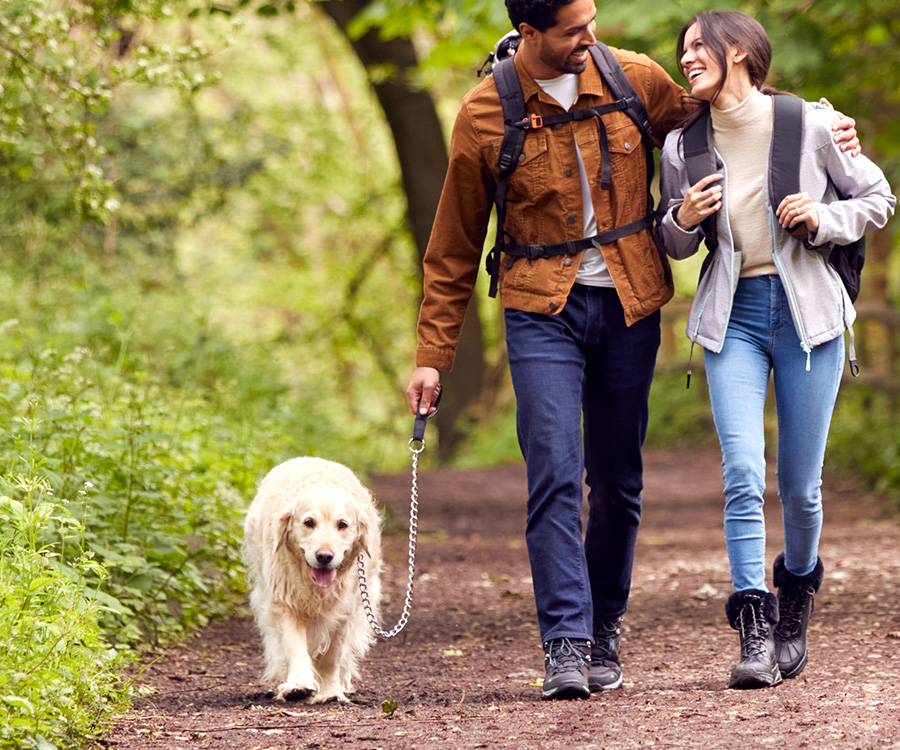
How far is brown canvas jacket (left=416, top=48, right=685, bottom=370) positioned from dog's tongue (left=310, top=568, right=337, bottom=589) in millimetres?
1184

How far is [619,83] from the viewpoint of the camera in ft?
13.8

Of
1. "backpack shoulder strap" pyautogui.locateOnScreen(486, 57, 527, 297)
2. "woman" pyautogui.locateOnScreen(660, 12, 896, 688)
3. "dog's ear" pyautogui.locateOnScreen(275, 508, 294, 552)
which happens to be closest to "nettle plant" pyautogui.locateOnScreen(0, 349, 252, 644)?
"dog's ear" pyautogui.locateOnScreen(275, 508, 294, 552)

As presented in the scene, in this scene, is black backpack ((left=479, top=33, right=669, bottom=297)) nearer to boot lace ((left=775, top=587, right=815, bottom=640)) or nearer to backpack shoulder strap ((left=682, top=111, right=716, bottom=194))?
backpack shoulder strap ((left=682, top=111, right=716, bottom=194))

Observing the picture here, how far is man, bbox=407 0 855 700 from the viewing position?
412 cm

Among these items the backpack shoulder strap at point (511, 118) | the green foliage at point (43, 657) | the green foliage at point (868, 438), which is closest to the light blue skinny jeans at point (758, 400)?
the backpack shoulder strap at point (511, 118)

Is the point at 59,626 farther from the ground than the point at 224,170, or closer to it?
closer to it

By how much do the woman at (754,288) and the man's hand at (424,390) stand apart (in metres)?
0.96

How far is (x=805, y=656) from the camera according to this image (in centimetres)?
438

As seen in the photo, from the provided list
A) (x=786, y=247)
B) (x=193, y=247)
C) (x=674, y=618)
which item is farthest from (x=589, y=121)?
(x=193, y=247)

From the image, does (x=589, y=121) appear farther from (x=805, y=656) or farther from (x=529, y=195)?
(x=805, y=656)

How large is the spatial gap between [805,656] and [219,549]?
3101 mm

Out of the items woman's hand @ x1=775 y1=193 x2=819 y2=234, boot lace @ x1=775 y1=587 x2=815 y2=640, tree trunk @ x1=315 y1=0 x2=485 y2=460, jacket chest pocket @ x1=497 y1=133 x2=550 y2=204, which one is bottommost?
boot lace @ x1=775 y1=587 x2=815 y2=640

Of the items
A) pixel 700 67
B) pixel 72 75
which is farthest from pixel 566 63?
pixel 72 75

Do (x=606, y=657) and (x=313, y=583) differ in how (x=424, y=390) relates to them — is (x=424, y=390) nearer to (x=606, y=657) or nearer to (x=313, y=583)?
(x=313, y=583)
